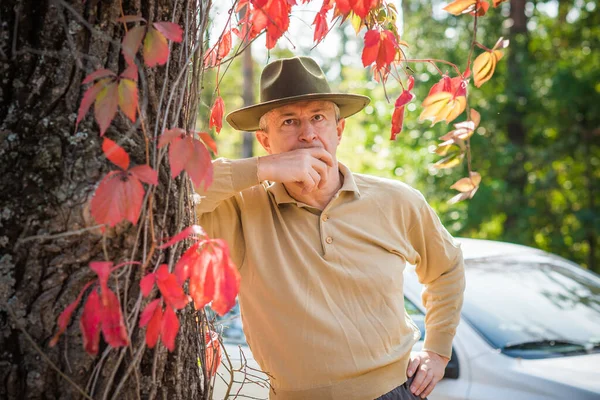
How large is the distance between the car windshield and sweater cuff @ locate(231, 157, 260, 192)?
1831 millimetres

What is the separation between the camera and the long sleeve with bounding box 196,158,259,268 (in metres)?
2.04

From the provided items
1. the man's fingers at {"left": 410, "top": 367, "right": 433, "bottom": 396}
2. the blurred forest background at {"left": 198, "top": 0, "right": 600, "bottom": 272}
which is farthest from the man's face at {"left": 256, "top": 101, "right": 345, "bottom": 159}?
the blurred forest background at {"left": 198, "top": 0, "right": 600, "bottom": 272}

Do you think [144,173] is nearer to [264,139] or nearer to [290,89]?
[290,89]

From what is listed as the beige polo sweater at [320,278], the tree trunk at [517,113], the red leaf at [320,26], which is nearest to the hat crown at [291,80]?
the red leaf at [320,26]

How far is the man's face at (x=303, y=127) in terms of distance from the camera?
91.9 inches

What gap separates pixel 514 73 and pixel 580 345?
18.5ft

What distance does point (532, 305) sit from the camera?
360 cm

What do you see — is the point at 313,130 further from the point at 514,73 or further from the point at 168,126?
the point at 514,73

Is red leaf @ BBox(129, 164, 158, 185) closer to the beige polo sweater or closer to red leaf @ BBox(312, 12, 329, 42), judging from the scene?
the beige polo sweater

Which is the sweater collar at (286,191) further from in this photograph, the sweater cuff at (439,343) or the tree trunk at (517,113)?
the tree trunk at (517,113)

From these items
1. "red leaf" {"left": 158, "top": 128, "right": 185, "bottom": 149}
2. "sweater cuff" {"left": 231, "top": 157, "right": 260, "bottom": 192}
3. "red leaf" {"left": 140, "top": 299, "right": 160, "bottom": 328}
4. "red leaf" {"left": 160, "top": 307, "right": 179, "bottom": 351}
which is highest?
"red leaf" {"left": 158, "top": 128, "right": 185, "bottom": 149}

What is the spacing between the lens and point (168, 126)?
1.55 m

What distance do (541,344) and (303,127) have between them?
188 centimetres

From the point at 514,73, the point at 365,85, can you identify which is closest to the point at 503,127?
the point at 514,73
